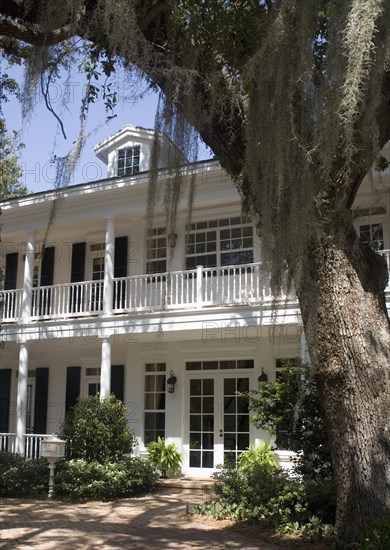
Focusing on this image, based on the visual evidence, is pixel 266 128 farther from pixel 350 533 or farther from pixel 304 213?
pixel 350 533

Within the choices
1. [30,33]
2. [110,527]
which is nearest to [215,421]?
[110,527]

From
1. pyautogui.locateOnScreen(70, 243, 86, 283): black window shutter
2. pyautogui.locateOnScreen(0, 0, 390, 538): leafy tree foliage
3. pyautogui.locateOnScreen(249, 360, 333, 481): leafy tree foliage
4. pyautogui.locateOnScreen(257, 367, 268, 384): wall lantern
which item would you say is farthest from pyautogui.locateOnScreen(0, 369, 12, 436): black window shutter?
pyautogui.locateOnScreen(0, 0, 390, 538): leafy tree foliage

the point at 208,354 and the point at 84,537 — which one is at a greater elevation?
the point at 208,354

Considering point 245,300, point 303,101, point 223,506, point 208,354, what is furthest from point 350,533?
point 208,354

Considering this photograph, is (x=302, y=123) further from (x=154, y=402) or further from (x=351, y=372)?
(x=154, y=402)

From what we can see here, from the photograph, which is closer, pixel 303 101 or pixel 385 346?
pixel 303 101

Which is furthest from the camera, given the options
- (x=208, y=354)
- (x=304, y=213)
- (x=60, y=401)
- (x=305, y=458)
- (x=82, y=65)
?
(x=60, y=401)

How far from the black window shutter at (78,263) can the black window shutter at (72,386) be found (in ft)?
7.01

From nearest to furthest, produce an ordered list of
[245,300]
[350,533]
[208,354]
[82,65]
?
[350,533], [82,65], [245,300], [208,354]

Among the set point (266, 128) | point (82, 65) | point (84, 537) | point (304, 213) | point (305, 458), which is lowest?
point (84, 537)

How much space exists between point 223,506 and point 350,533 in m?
3.08

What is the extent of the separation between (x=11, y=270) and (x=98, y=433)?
6.48m

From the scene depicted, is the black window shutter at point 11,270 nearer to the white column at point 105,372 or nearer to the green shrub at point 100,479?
the white column at point 105,372

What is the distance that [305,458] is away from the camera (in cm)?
791
